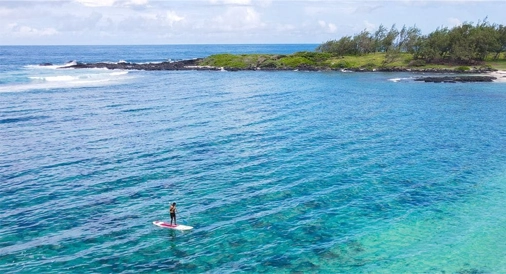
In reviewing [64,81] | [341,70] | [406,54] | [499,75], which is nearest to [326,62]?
[341,70]

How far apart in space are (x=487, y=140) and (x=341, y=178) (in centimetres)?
3085

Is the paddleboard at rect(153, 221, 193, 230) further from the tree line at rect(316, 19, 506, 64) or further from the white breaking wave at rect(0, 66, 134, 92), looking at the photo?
the tree line at rect(316, 19, 506, 64)

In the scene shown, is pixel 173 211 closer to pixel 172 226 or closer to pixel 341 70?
pixel 172 226

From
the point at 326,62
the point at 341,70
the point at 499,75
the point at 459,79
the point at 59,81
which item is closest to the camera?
the point at 459,79

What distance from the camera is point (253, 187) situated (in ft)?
151

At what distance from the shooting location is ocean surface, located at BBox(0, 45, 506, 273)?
107 ft

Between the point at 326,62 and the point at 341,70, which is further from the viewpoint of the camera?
the point at 326,62

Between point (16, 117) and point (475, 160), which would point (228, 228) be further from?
point (16, 117)

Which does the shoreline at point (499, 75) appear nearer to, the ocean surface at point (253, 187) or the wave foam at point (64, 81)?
the ocean surface at point (253, 187)

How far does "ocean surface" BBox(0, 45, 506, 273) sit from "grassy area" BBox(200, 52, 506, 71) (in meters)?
79.2

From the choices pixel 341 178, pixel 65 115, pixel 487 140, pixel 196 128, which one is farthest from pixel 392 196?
pixel 65 115

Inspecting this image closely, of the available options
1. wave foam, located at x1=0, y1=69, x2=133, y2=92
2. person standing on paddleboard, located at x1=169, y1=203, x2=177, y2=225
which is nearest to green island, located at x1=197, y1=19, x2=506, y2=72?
wave foam, located at x1=0, y1=69, x2=133, y2=92

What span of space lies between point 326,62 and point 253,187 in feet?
475

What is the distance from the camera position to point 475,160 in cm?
5541
